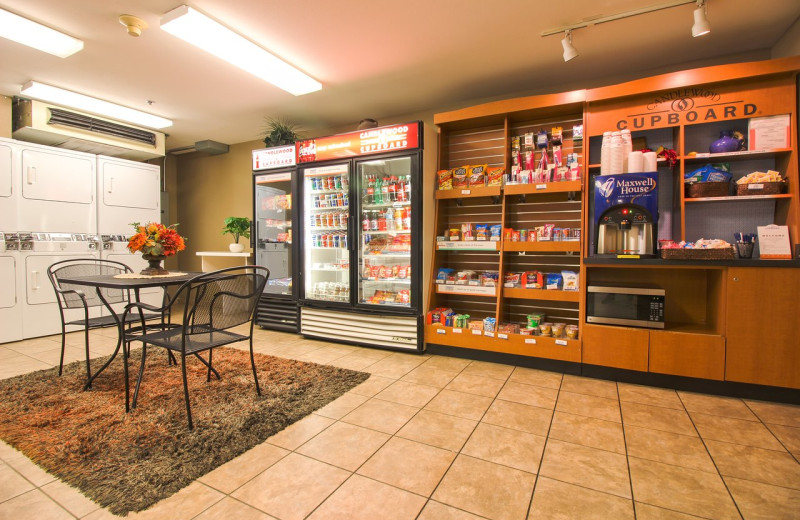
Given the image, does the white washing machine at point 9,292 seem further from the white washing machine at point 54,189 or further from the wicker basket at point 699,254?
the wicker basket at point 699,254

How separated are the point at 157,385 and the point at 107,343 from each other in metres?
2.05

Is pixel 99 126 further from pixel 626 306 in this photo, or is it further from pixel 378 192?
pixel 626 306

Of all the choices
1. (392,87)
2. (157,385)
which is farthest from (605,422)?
(392,87)

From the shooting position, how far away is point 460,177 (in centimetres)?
415

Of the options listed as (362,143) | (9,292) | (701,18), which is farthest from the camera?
(9,292)

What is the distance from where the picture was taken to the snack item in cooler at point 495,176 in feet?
12.8

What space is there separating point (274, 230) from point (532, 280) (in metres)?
3.63

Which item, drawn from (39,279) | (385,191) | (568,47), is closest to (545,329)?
(385,191)

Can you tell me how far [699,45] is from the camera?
342 centimetres

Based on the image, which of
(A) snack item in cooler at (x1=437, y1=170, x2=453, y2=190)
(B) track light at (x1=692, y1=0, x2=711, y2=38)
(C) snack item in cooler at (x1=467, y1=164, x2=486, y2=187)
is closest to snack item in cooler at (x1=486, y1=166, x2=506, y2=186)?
(C) snack item in cooler at (x1=467, y1=164, x2=486, y2=187)

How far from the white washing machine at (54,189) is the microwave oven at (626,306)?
6.60 meters

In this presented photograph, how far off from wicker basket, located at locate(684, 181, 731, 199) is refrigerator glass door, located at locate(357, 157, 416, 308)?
8.65 feet

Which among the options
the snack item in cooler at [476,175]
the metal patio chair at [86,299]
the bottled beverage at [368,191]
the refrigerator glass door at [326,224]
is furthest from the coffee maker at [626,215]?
the metal patio chair at [86,299]

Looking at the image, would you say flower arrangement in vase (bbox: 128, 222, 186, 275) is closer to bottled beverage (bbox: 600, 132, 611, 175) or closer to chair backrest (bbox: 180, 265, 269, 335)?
chair backrest (bbox: 180, 265, 269, 335)
